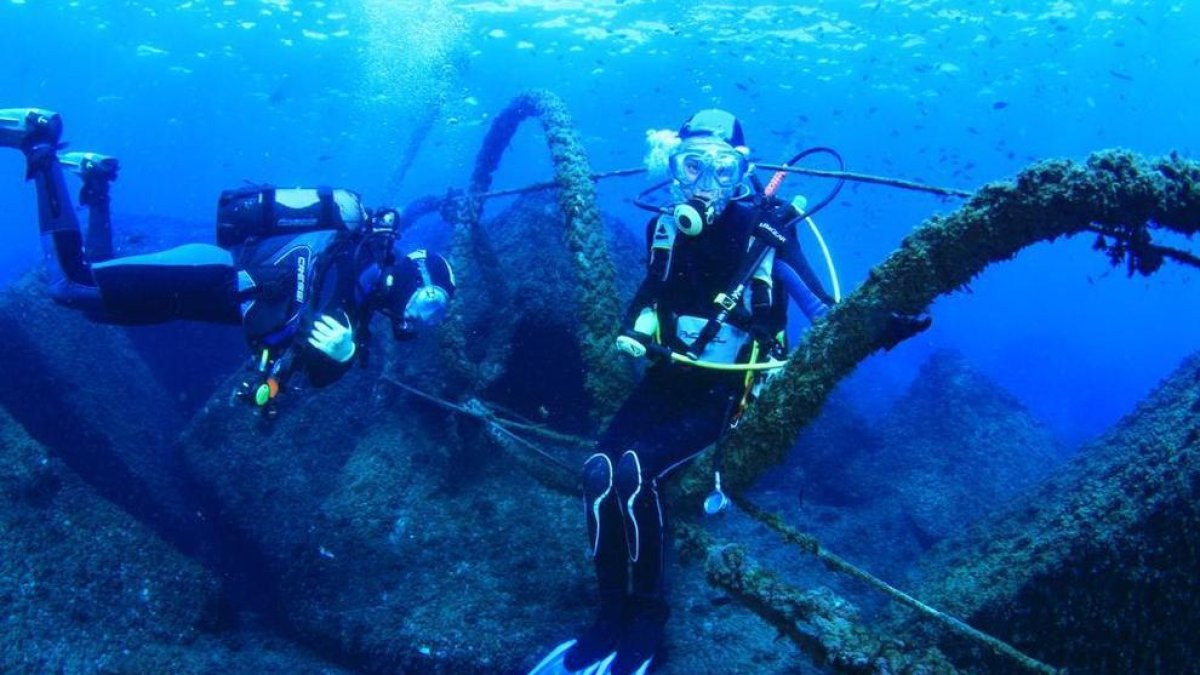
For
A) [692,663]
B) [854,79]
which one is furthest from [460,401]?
[854,79]

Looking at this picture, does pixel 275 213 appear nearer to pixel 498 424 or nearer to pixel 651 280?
pixel 498 424

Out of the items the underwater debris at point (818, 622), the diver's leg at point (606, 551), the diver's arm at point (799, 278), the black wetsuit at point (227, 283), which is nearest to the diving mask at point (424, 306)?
the black wetsuit at point (227, 283)

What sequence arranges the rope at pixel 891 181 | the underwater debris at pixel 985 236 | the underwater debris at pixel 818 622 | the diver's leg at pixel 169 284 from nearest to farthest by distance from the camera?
the underwater debris at pixel 985 236 → the underwater debris at pixel 818 622 → the rope at pixel 891 181 → the diver's leg at pixel 169 284

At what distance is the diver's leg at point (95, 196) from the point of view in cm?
474

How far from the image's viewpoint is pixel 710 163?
4230 millimetres

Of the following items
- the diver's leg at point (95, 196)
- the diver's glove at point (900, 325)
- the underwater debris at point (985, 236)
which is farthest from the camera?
the diver's leg at point (95, 196)

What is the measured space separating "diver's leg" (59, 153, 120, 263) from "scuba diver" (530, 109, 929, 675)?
417 cm

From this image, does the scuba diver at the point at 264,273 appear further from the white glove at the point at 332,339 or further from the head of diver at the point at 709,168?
the head of diver at the point at 709,168

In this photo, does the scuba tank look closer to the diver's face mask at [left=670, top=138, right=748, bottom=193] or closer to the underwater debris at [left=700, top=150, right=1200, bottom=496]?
the diver's face mask at [left=670, top=138, right=748, bottom=193]

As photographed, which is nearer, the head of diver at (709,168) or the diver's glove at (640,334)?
the diver's glove at (640,334)

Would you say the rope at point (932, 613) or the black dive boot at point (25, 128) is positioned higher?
the black dive boot at point (25, 128)

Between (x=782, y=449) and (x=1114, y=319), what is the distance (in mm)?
104552

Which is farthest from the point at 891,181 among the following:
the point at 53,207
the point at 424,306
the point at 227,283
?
the point at 53,207

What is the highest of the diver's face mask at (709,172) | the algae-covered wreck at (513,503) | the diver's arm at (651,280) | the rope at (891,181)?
the rope at (891,181)
